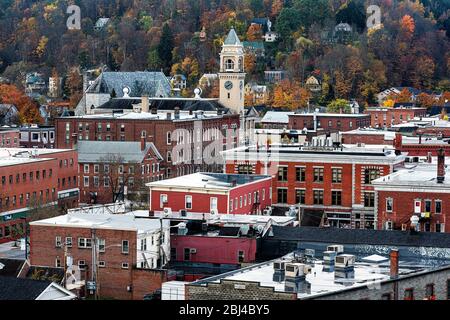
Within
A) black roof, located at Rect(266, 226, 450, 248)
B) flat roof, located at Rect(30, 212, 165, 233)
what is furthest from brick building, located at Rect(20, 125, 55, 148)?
black roof, located at Rect(266, 226, 450, 248)

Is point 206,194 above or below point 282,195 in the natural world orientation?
above

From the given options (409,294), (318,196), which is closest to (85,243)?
(409,294)

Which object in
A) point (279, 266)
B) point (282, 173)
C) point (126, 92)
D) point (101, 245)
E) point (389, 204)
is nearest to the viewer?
point (279, 266)

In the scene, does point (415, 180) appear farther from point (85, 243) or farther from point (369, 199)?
point (85, 243)
